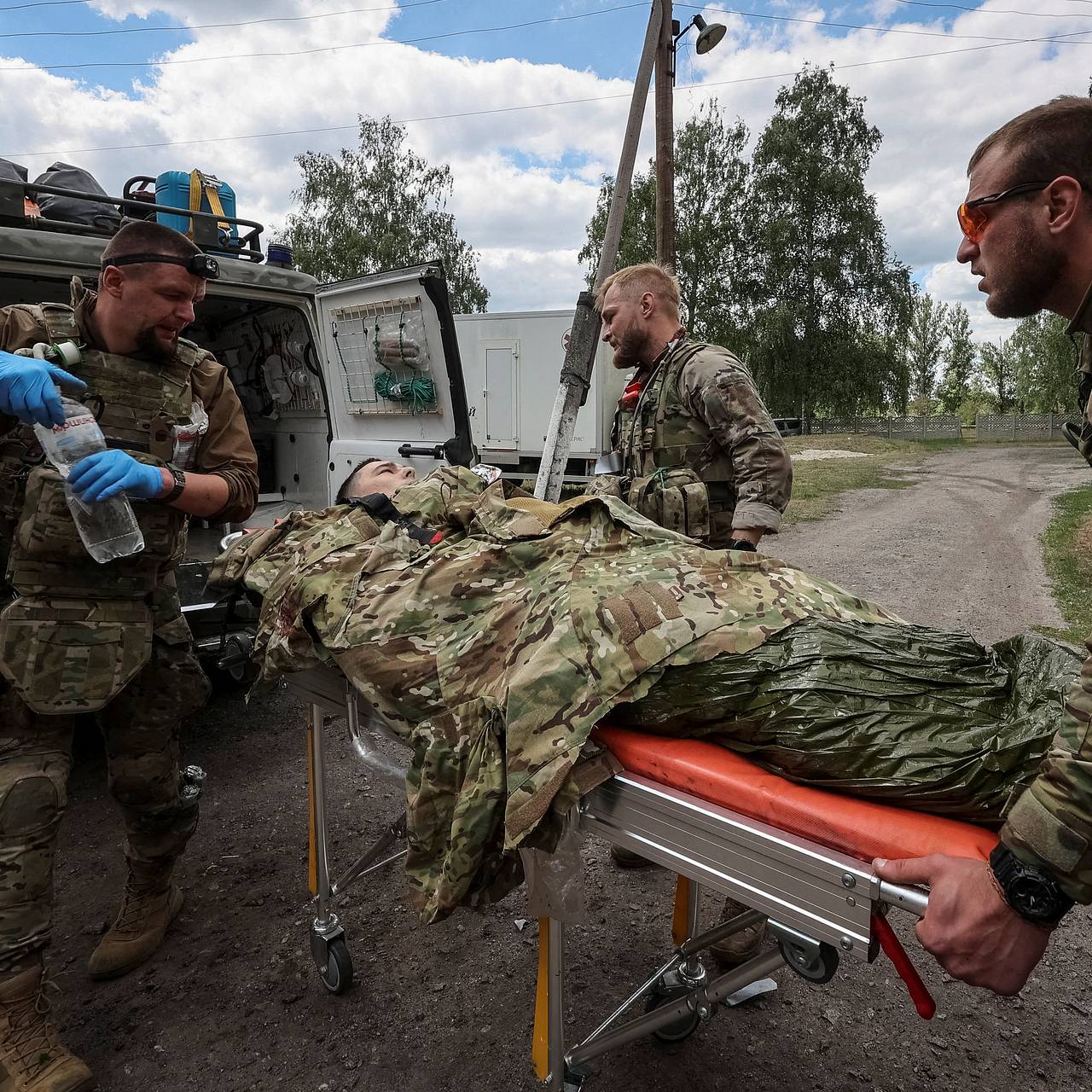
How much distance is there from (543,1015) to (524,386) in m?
10.2

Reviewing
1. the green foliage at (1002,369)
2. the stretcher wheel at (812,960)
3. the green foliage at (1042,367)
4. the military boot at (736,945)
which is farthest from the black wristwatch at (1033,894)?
the green foliage at (1002,369)

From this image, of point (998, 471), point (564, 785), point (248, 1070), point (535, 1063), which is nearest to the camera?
point (564, 785)

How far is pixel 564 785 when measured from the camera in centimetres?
139

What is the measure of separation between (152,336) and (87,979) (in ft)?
6.43

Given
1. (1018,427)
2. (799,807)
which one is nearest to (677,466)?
(799,807)

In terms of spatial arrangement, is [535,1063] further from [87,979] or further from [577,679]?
[87,979]

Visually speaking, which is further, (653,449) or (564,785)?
(653,449)

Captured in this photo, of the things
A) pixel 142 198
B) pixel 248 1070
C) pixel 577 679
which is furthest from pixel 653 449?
pixel 142 198

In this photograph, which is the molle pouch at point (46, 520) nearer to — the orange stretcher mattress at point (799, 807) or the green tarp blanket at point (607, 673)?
the green tarp blanket at point (607, 673)

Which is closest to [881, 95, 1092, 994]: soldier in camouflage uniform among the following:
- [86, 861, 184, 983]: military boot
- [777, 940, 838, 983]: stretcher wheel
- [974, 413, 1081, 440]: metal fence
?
[777, 940, 838, 983]: stretcher wheel

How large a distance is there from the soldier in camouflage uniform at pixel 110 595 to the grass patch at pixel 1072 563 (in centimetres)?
354

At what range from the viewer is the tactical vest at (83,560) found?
2121 millimetres

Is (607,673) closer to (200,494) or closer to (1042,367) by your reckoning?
(200,494)

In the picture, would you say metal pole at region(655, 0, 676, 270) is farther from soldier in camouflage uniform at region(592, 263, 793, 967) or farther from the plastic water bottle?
the plastic water bottle
